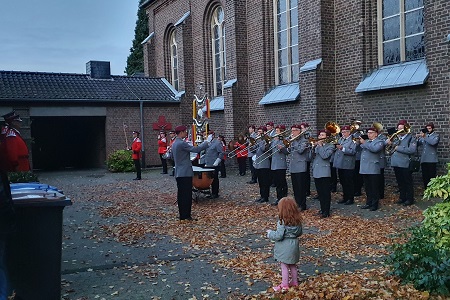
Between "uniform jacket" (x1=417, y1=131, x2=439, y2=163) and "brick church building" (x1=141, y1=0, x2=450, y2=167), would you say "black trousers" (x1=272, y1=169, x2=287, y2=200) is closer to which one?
"uniform jacket" (x1=417, y1=131, x2=439, y2=163)

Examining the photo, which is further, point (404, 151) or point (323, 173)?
point (404, 151)

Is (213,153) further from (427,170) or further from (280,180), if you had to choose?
(427,170)

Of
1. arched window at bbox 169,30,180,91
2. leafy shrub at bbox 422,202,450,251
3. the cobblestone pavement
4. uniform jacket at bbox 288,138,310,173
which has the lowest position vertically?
the cobblestone pavement

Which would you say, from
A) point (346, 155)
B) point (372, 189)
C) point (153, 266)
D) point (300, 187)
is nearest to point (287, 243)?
point (153, 266)

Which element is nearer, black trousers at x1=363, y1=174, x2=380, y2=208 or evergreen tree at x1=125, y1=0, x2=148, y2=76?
black trousers at x1=363, y1=174, x2=380, y2=208

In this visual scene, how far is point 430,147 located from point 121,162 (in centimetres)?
1495

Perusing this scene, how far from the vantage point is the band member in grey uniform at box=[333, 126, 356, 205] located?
10727 mm

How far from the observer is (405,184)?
10.4 metres

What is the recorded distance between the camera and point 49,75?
2395 cm

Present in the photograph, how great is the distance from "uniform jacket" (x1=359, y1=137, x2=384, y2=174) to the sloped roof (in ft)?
52.0

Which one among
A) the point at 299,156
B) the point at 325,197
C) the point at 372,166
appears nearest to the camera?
the point at 325,197

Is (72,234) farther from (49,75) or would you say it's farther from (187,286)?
(49,75)

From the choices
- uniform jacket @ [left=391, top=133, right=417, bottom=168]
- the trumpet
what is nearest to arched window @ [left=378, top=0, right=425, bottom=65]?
the trumpet

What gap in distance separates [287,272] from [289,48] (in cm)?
1377
